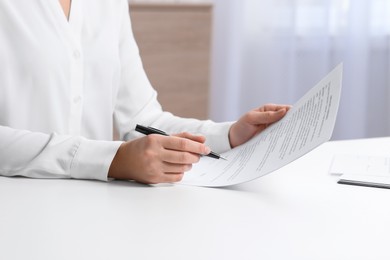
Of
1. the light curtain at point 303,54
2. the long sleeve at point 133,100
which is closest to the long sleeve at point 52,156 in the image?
the long sleeve at point 133,100

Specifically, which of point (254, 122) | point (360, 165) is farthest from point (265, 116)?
point (360, 165)

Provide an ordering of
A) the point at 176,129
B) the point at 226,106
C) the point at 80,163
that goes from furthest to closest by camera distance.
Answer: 1. the point at 226,106
2. the point at 176,129
3. the point at 80,163

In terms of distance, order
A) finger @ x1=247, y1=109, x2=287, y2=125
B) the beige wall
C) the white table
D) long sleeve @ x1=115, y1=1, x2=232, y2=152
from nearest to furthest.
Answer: the white table < finger @ x1=247, y1=109, x2=287, y2=125 < long sleeve @ x1=115, y1=1, x2=232, y2=152 < the beige wall

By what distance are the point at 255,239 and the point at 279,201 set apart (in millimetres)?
197

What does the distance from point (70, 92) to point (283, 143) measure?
0.51m

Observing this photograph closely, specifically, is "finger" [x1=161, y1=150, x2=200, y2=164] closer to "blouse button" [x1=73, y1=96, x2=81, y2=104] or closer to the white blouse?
the white blouse

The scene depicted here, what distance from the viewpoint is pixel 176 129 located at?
1496 mm

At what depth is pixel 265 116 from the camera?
1.28 m

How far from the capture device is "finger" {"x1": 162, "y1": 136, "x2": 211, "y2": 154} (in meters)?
1.06

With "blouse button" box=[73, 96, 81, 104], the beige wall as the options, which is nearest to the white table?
"blouse button" box=[73, 96, 81, 104]

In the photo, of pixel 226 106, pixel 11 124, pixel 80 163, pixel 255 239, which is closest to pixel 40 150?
pixel 80 163

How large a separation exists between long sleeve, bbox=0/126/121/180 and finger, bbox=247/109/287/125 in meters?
0.28

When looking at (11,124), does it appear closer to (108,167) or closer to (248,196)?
(108,167)

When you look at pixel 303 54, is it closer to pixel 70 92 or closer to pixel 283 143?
pixel 70 92
